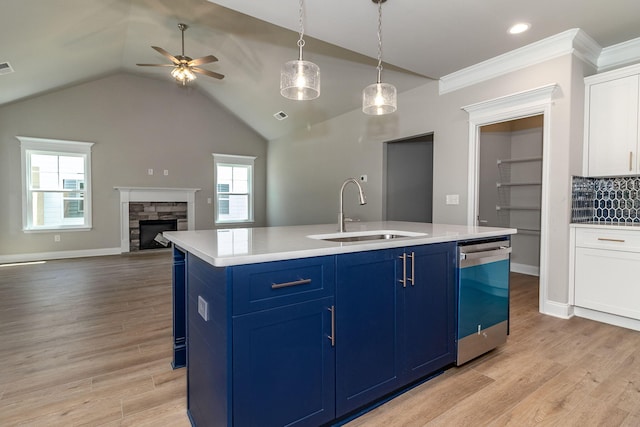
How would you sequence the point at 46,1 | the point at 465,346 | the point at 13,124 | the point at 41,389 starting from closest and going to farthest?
1. the point at 41,389
2. the point at 465,346
3. the point at 46,1
4. the point at 13,124

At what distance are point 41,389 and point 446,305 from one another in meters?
2.52

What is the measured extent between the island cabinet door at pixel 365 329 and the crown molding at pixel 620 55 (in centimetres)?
349

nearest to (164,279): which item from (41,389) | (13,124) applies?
(41,389)

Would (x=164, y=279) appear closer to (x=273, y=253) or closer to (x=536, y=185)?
(x=273, y=253)

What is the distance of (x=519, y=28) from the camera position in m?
2.93

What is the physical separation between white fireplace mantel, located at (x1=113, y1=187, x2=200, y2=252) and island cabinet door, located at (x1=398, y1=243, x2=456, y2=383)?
6621 mm

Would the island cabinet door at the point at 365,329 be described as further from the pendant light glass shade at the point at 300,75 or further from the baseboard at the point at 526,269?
the baseboard at the point at 526,269

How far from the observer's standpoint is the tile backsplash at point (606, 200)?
321 cm

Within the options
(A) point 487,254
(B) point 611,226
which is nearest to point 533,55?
(B) point 611,226

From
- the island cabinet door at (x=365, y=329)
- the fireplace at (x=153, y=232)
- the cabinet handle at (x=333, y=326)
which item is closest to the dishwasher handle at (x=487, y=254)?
the island cabinet door at (x=365, y=329)

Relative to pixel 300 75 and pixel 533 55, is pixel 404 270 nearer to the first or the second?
pixel 300 75

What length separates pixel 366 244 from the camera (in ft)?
5.35

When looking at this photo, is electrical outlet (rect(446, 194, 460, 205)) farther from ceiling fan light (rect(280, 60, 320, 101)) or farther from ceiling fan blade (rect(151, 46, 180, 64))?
ceiling fan blade (rect(151, 46, 180, 64))

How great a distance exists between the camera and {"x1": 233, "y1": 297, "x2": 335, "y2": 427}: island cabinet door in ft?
4.14
